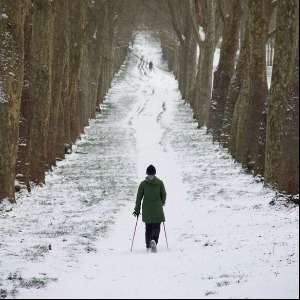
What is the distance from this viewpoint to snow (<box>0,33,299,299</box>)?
8719mm

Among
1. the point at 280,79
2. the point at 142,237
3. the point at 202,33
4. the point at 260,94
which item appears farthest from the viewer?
the point at 202,33

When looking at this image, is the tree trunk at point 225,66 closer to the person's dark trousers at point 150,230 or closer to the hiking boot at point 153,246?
the person's dark trousers at point 150,230

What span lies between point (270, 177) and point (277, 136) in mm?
1261

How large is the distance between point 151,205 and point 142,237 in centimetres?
169

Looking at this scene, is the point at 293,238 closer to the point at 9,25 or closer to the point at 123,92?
the point at 9,25

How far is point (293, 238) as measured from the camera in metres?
11.4

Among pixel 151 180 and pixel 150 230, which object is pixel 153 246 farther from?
pixel 151 180

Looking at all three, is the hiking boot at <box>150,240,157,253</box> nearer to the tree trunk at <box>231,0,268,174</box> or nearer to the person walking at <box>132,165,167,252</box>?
the person walking at <box>132,165,167,252</box>

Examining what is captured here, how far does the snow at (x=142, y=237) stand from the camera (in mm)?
8719

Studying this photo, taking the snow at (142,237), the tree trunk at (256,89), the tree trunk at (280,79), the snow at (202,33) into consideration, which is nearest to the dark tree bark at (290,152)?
the snow at (142,237)

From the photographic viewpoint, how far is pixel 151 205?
42.2 feet

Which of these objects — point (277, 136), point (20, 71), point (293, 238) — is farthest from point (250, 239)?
point (20, 71)

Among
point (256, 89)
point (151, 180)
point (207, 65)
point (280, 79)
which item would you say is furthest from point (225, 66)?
point (151, 180)

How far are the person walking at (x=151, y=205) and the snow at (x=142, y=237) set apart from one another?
0.31 metres
